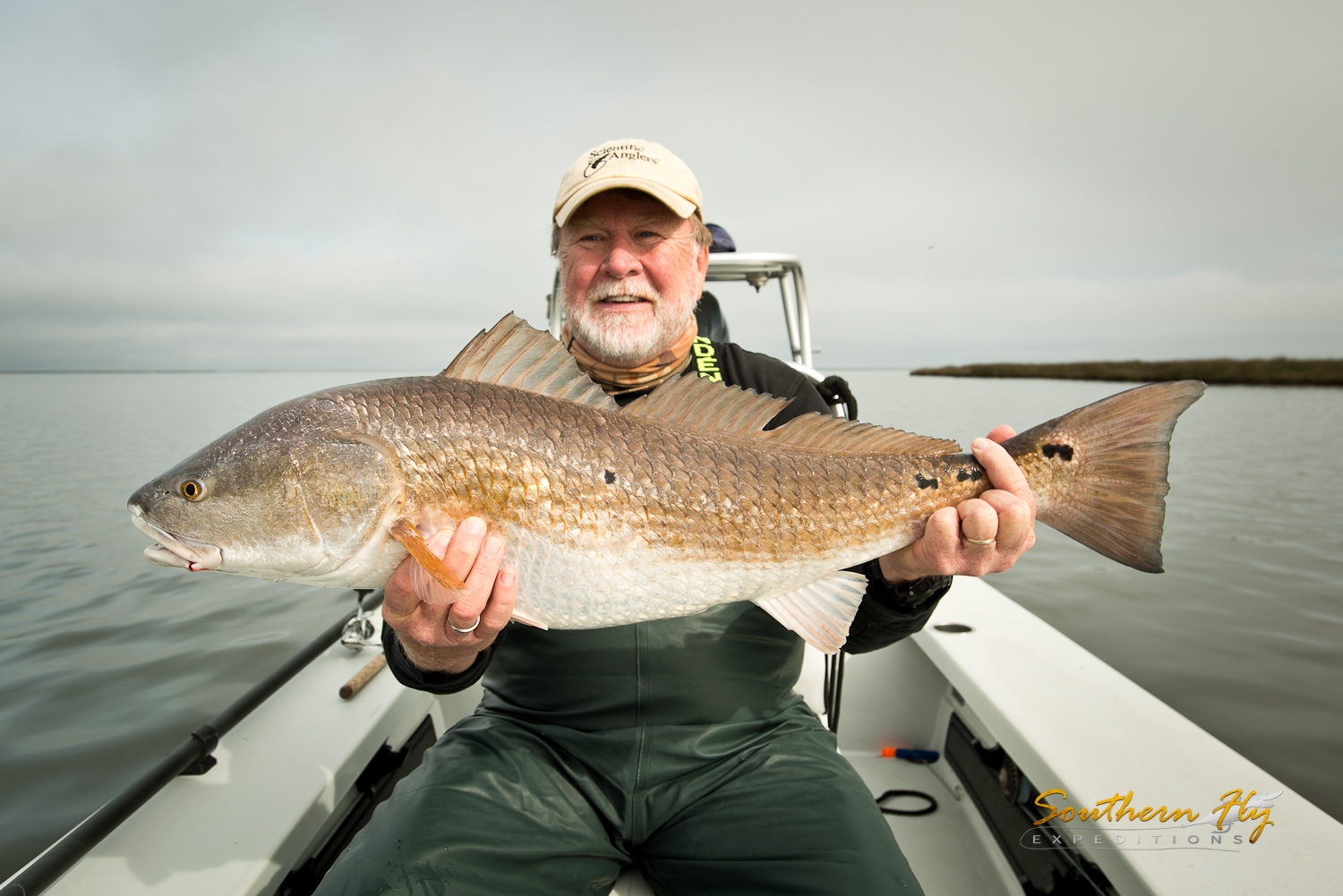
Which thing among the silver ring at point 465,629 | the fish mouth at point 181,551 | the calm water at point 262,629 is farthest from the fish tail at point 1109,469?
the calm water at point 262,629

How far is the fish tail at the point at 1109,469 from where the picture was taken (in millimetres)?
2342

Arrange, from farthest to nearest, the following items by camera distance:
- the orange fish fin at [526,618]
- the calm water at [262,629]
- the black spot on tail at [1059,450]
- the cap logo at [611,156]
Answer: the calm water at [262,629]
the cap logo at [611,156]
the black spot on tail at [1059,450]
the orange fish fin at [526,618]

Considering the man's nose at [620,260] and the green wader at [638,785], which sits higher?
the man's nose at [620,260]

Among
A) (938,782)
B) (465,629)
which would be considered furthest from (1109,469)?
(938,782)

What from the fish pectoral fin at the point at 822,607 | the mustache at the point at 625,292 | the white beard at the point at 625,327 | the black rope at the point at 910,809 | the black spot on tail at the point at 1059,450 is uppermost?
the mustache at the point at 625,292

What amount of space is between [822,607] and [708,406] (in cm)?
94

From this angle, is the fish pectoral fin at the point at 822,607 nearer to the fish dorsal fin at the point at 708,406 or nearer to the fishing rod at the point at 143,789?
the fish dorsal fin at the point at 708,406

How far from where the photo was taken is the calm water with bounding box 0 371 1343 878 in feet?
16.7

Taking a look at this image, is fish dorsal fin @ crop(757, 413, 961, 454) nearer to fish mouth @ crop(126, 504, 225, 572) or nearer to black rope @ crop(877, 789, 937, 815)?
fish mouth @ crop(126, 504, 225, 572)

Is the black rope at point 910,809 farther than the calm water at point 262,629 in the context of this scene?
No

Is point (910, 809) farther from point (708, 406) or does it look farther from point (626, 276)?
point (626, 276)

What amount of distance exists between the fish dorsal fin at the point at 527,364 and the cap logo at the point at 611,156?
1505 mm

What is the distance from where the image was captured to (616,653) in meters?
2.67

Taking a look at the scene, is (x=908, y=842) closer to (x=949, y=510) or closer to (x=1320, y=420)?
(x=949, y=510)
